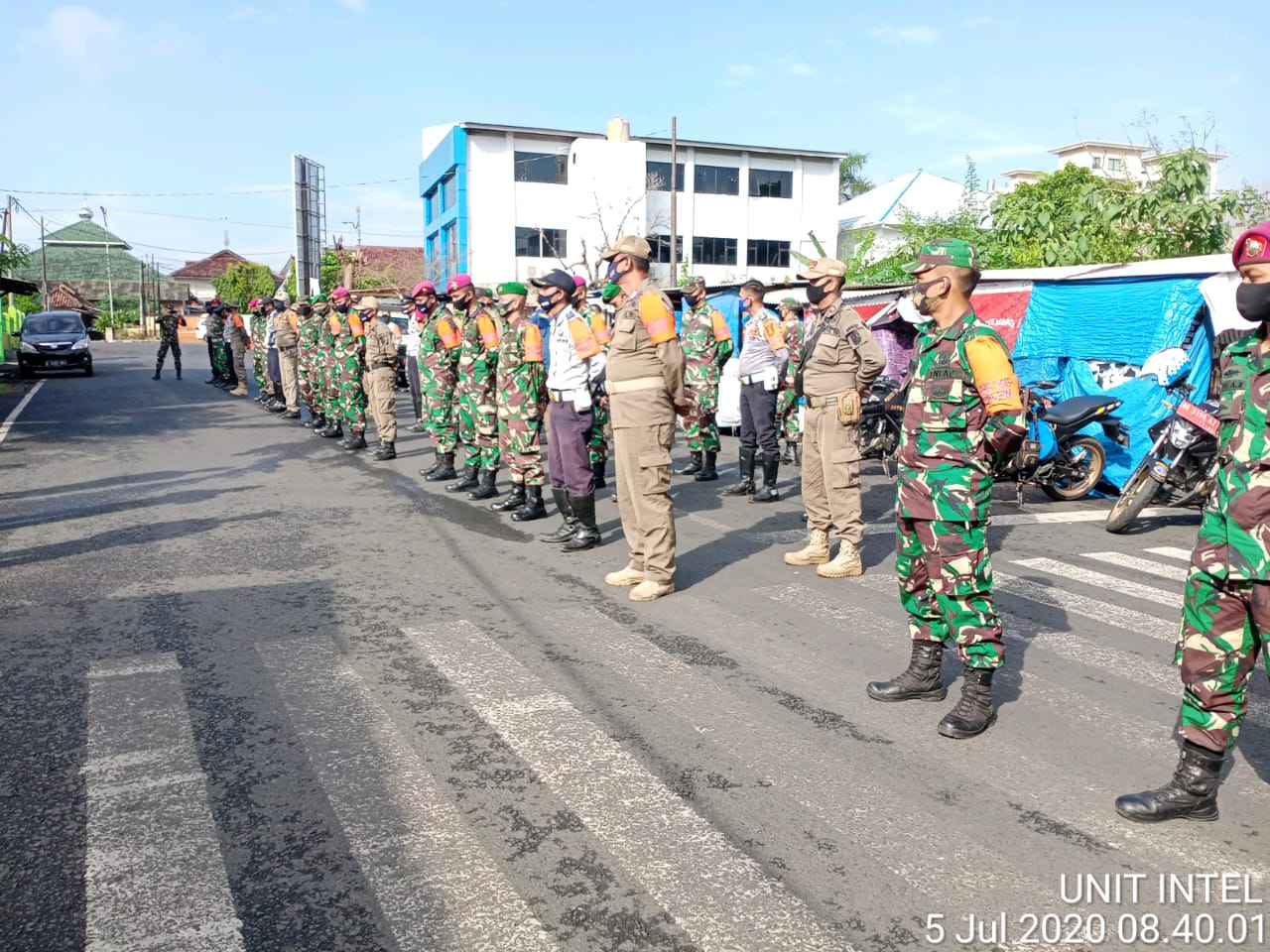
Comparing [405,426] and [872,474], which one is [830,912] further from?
[405,426]

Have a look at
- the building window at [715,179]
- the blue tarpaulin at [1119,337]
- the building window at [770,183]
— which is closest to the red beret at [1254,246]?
the blue tarpaulin at [1119,337]

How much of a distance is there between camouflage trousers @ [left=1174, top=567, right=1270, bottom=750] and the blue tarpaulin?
7.26 m

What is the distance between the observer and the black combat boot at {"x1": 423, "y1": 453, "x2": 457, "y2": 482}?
11.0 meters

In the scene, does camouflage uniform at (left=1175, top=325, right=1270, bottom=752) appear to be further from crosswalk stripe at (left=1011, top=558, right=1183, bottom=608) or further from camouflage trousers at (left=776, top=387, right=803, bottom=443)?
camouflage trousers at (left=776, top=387, right=803, bottom=443)

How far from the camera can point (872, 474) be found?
11766 mm

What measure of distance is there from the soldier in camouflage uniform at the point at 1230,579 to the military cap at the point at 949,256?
1082 millimetres

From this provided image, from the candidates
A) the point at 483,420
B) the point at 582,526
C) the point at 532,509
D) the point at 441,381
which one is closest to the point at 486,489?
the point at 483,420

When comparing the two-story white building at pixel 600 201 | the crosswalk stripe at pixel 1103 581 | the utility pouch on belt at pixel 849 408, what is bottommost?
the crosswalk stripe at pixel 1103 581

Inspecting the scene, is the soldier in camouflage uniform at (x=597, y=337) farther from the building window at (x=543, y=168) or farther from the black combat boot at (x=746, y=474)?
the building window at (x=543, y=168)

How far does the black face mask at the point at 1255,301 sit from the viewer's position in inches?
119

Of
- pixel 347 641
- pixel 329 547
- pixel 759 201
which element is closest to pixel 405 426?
pixel 329 547

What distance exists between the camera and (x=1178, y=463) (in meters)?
8.18

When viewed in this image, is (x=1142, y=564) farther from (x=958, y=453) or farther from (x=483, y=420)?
(x=483, y=420)

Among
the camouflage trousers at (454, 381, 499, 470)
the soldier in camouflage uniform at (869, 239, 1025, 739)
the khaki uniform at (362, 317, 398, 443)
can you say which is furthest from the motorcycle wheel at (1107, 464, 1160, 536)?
the khaki uniform at (362, 317, 398, 443)
